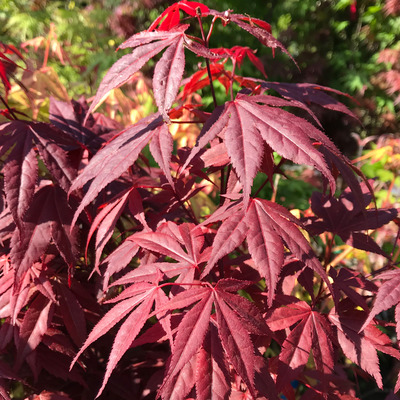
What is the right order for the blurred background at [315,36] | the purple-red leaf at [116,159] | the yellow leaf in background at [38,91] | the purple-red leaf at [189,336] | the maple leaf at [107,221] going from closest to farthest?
→ the purple-red leaf at [189,336] < the purple-red leaf at [116,159] < the maple leaf at [107,221] < the yellow leaf in background at [38,91] < the blurred background at [315,36]

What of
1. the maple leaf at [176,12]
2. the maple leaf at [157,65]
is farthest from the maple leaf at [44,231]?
the maple leaf at [176,12]

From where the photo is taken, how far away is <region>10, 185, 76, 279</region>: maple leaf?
696mm

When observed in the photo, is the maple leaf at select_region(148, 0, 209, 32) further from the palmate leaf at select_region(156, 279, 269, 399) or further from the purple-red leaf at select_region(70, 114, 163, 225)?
the palmate leaf at select_region(156, 279, 269, 399)

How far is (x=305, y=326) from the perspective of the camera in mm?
689

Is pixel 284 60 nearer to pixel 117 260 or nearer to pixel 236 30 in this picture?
pixel 236 30

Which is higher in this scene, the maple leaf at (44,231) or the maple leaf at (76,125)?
the maple leaf at (76,125)

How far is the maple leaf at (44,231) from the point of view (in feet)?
2.28

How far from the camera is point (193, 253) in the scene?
0.70 metres

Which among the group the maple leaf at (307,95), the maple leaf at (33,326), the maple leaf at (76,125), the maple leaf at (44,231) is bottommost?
the maple leaf at (33,326)

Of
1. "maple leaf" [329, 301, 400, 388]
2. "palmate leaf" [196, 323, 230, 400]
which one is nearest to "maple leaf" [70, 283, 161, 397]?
"palmate leaf" [196, 323, 230, 400]

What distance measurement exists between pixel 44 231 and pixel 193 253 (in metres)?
0.28

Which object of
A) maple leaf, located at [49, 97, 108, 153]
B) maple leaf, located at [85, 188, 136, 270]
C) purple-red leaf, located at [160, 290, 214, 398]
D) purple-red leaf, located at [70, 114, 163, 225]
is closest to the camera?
purple-red leaf, located at [160, 290, 214, 398]

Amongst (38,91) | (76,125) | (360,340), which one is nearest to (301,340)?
(360,340)

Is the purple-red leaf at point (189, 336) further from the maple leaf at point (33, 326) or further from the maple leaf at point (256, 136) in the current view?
the maple leaf at point (33, 326)
